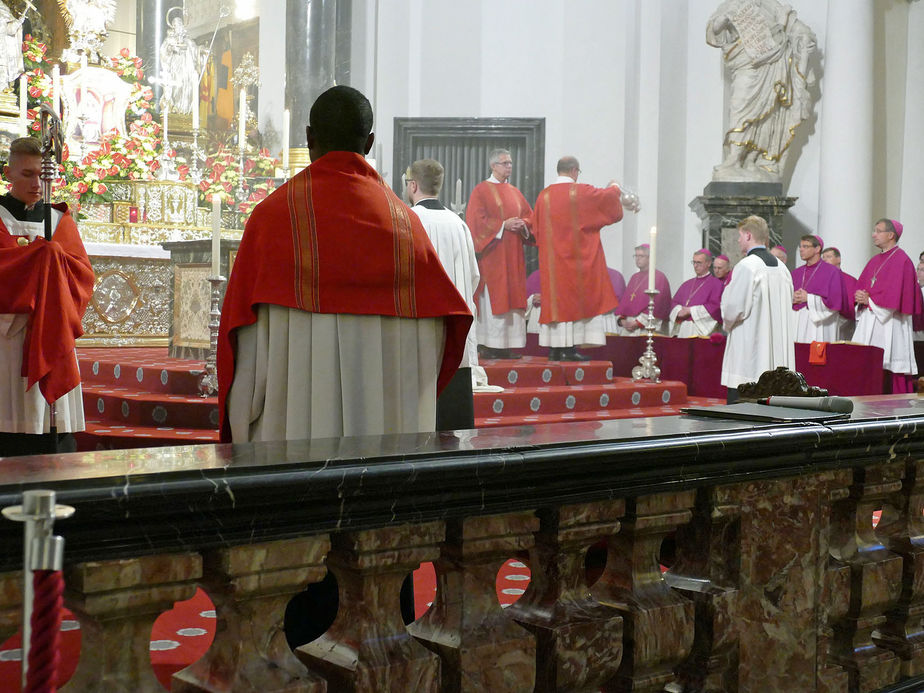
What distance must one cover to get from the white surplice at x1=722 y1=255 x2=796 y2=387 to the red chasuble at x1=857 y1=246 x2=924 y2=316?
2.85 meters

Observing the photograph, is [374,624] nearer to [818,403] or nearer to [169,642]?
[818,403]

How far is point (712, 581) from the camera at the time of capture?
195 cm

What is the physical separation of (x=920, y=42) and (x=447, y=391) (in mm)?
13213

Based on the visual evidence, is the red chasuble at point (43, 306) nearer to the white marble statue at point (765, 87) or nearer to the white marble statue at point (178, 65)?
the white marble statue at point (178, 65)

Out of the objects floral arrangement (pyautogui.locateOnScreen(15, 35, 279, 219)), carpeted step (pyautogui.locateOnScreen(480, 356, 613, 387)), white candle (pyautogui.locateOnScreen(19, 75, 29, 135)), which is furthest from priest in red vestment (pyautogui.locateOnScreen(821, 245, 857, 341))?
white candle (pyautogui.locateOnScreen(19, 75, 29, 135))

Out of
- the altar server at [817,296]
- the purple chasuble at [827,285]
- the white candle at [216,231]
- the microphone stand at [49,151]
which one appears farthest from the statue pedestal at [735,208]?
the microphone stand at [49,151]

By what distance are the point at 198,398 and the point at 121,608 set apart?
527 centimetres

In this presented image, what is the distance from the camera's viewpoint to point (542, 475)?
1579mm

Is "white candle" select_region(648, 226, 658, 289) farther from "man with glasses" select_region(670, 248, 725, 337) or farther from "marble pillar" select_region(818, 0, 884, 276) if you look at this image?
"marble pillar" select_region(818, 0, 884, 276)

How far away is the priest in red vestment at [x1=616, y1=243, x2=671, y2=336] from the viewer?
1223cm

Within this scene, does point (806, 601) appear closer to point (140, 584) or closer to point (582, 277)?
point (140, 584)

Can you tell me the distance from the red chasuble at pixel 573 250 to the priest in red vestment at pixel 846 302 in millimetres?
3030

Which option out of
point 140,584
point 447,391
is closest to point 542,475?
point 140,584

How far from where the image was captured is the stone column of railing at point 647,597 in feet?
5.70
